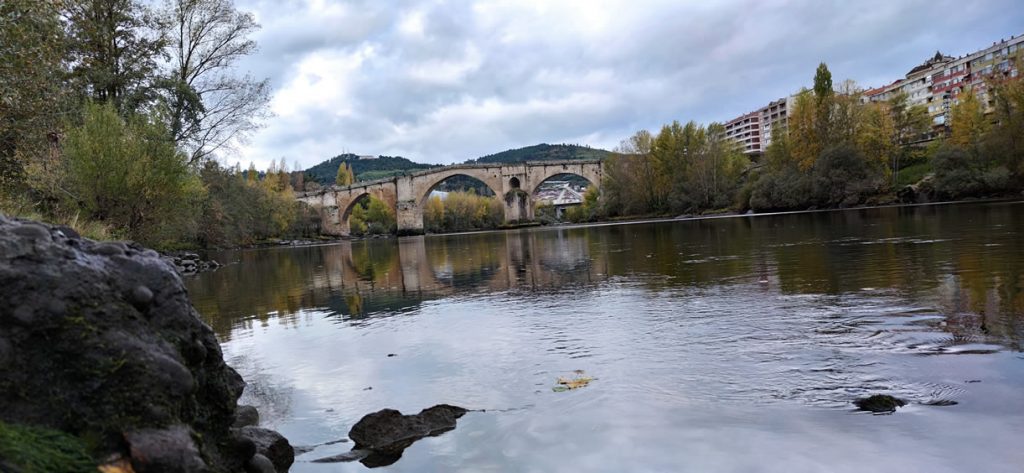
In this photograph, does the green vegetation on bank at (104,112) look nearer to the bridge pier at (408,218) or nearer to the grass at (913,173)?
the grass at (913,173)

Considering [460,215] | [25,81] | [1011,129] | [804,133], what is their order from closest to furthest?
[25,81] < [1011,129] < [804,133] < [460,215]

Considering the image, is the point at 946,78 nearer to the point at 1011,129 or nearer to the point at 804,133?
the point at 804,133

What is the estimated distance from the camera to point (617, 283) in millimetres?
13273

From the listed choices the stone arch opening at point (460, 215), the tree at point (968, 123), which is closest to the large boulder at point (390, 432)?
the tree at point (968, 123)

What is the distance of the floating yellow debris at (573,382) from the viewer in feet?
18.8

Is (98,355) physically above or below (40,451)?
above

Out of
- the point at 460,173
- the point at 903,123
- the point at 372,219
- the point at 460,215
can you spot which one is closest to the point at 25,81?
the point at 903,123

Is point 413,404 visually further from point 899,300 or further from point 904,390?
point 899,300

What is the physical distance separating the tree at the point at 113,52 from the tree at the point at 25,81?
523cm

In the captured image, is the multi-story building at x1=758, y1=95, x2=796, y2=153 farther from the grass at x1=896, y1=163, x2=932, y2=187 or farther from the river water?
the river water

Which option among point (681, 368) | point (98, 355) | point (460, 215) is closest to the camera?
point (98, 355)

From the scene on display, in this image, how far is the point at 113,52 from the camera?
83.7 feet

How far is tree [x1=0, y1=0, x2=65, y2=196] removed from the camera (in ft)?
44.6

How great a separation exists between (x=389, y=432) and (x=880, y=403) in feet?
12.2
